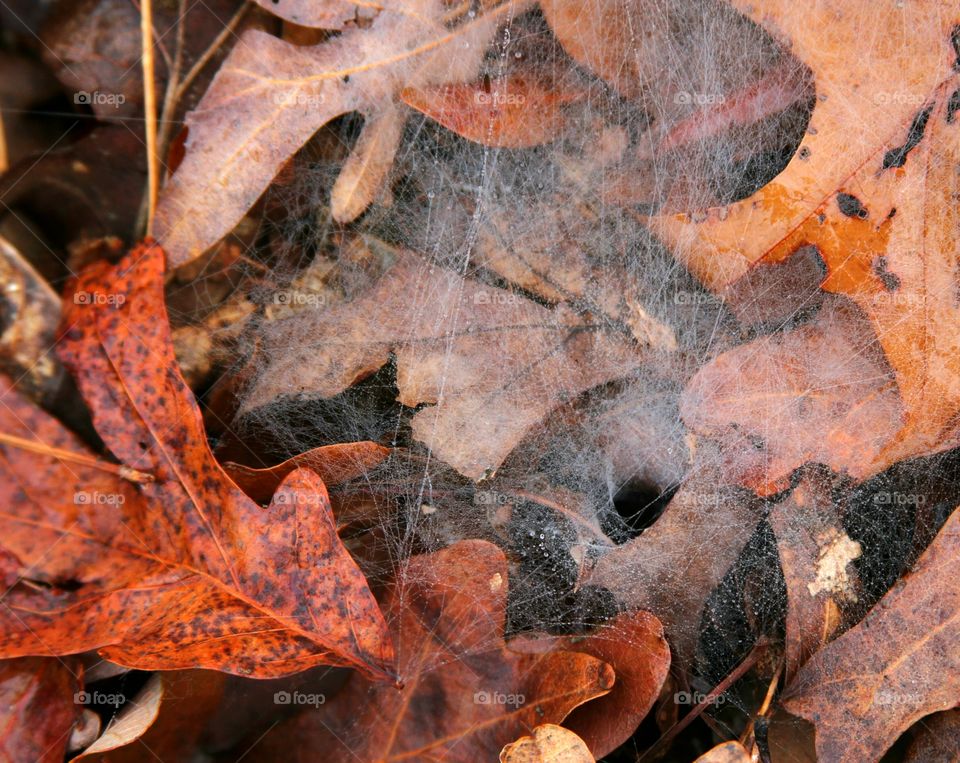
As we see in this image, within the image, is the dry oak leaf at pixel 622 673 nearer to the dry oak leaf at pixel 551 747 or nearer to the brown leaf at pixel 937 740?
the dry oak leaf at pixel 551 747

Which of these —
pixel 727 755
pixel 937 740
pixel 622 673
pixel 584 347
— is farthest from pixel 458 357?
pixel 937 740

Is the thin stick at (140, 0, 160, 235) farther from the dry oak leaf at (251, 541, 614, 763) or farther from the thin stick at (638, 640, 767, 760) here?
the thin stick at (638, 640, 767, 760)

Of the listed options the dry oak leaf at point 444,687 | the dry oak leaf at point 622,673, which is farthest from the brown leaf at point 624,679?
the dry oak leaf at point 444,687

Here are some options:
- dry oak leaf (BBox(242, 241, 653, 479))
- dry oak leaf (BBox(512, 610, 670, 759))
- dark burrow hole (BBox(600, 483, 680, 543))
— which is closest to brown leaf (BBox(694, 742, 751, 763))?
dry oak leaf (BBox(512, 610, 670, 759))

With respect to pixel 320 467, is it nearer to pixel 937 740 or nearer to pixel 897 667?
pixel 897 667

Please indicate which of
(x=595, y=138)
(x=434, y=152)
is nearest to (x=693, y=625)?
(x=595, y=138)
